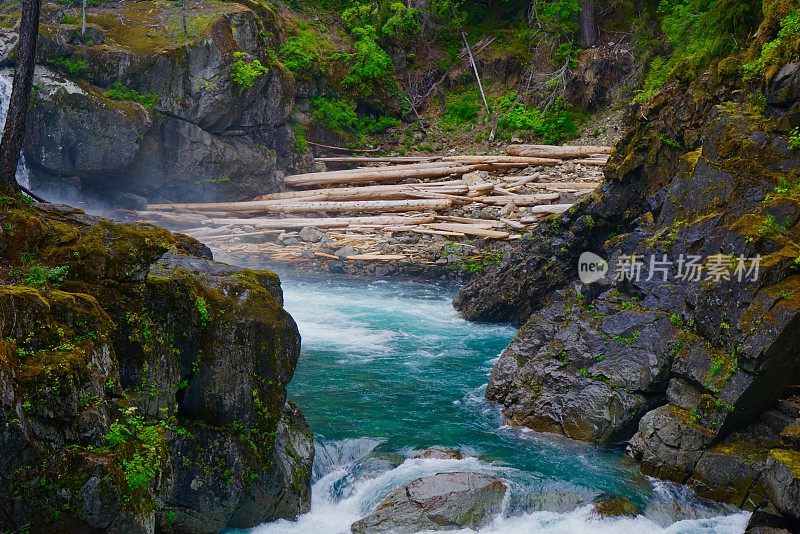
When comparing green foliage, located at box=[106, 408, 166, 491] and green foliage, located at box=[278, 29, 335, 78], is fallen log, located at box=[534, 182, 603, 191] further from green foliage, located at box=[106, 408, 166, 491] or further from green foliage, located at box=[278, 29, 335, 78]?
green foliage, located at box=[106, 408, 166, 491]

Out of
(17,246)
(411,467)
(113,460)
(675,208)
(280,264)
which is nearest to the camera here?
(113,460)

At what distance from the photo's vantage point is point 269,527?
8070mm

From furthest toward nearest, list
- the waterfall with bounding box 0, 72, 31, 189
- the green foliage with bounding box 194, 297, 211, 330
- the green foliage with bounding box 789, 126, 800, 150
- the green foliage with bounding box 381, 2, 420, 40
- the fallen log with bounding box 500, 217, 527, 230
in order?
the green foliage with bounding box 381, 2, 420, 40 → the fallen log with bounding box 500, 217, 527, 230 → the waterfall with bounding box 0, 72, 31, 189 → the green foliage with bounding box 789, 126, 800, 150 → the green foliage with bounding box 194, 297, 211, 330

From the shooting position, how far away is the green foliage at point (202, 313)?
25.2 ft

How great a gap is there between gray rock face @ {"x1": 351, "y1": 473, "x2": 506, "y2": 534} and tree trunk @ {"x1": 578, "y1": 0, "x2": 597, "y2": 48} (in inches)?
907

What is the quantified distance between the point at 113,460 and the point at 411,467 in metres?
4.17

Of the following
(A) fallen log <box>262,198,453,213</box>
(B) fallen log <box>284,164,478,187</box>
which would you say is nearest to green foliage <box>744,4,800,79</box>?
(A) fallen log <box>262,198,453,213</box>

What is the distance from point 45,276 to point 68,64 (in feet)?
52.6

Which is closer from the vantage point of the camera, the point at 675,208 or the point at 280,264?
the point at 675,208

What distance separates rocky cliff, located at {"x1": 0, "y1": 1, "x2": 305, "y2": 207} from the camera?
802 inches

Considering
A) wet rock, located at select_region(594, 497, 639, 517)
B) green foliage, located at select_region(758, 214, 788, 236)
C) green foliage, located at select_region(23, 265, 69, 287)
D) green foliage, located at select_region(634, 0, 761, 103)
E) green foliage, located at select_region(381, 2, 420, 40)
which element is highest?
green foliage, located at select_region(381, 2, 420, 40)

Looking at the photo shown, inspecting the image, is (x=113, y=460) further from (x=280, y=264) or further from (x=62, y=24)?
(x=62, y=24)

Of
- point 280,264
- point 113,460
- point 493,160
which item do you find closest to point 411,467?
point 113,460

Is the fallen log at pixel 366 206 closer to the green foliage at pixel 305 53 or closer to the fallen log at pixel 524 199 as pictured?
the fallen log at pixel 524 199
